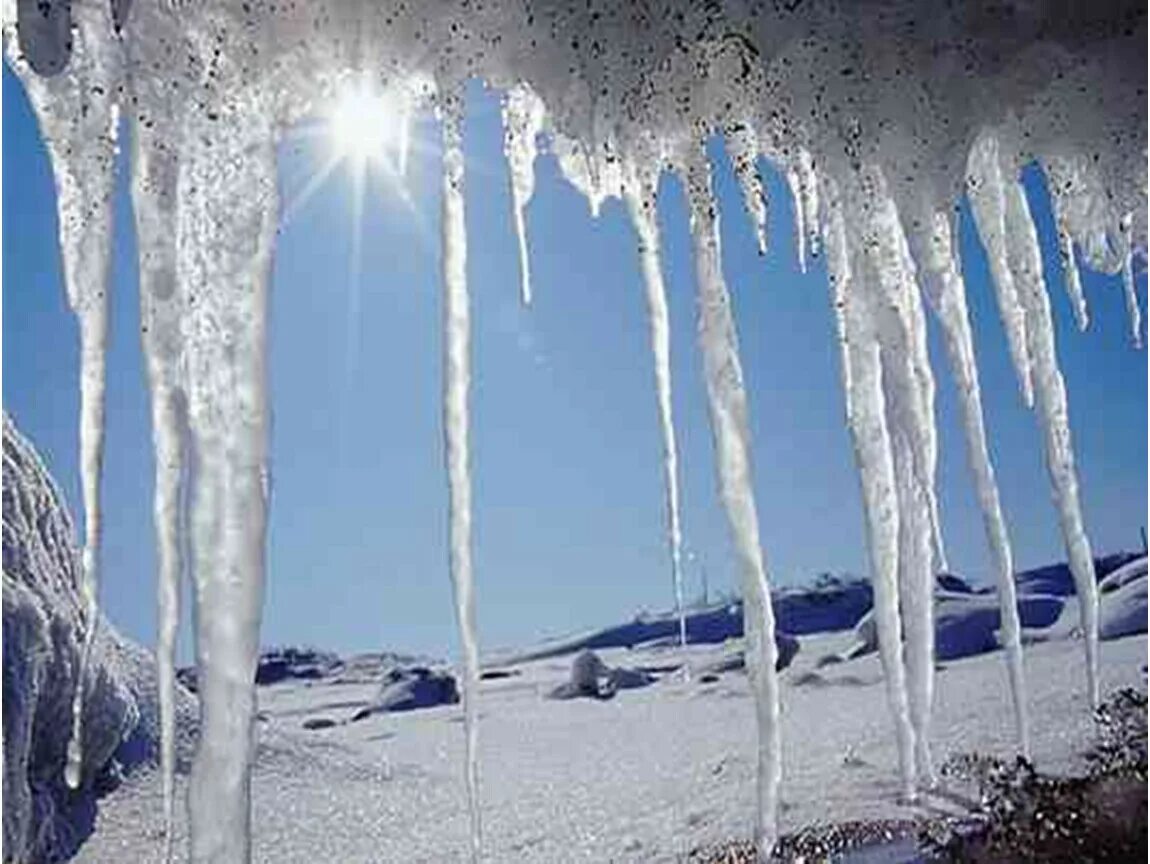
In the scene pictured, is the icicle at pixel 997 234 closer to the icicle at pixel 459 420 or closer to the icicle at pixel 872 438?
the icicle at pixel 872 438

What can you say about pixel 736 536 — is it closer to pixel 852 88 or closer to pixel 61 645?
pixel 852 88

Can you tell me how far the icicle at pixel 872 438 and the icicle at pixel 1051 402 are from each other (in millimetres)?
343

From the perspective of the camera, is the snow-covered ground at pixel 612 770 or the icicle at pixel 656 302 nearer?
the icicle at pixel 656 302

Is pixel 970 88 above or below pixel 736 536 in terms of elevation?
above

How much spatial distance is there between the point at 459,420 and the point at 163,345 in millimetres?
594

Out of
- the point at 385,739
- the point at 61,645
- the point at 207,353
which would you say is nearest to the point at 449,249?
the point at 207,353

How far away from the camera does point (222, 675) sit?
2119 mm

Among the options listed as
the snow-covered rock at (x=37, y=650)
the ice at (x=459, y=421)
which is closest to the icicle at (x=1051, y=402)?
the ice at (x=459, y=421)

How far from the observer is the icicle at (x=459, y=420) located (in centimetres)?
262

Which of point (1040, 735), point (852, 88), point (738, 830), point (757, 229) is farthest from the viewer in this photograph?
point (738, 830)

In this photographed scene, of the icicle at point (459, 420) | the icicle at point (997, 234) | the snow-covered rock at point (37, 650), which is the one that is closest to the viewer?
the icicle at point (459, 420)

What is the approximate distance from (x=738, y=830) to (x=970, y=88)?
16.1 metres

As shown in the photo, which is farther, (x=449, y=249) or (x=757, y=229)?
(x=757, y=229)

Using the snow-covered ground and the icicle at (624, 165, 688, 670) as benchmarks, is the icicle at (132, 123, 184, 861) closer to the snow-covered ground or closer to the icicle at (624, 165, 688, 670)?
the icicle at (624, 165, 688, 670)
